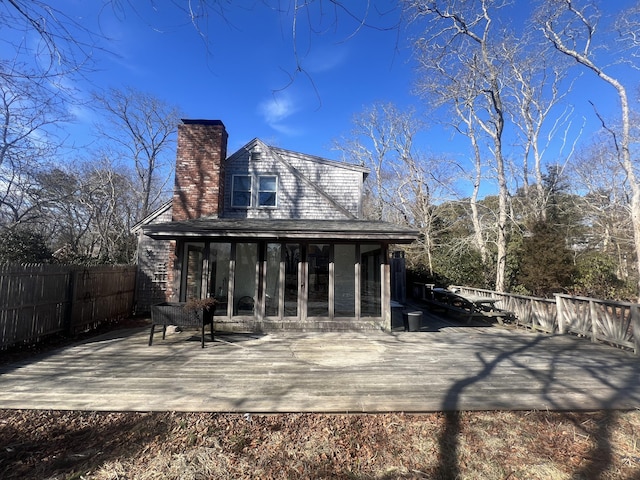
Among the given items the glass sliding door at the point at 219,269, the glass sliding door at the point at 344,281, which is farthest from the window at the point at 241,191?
the glass sliding door at the point at 344,281

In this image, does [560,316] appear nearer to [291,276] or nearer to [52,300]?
[291,276]

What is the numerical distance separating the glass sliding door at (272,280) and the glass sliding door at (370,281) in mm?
2252

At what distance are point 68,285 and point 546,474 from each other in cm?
926

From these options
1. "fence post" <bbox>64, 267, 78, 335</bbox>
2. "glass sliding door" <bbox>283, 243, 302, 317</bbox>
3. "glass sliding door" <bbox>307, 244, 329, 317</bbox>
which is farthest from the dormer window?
"fence post" <bbox>64, 267, 78, 335</bbox>

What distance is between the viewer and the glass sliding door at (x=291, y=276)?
8102 mm

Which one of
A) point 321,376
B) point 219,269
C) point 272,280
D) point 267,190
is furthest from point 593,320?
point 267,190

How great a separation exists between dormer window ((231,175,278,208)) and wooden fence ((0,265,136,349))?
14.5ft

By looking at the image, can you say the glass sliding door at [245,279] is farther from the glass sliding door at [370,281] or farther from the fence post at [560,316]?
the fence post at [560,316]

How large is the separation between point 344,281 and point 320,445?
5.40 meters

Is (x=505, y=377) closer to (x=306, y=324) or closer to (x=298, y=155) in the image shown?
(x=306, y=324)

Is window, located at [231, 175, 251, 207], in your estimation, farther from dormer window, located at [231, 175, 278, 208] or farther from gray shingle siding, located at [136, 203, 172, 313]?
gray shingle siding, located at [136, 203, 172, 313]

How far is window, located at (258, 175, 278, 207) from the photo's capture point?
421 inches

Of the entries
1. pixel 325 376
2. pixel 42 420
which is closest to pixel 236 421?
pixel 325 376

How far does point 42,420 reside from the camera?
3314mm
